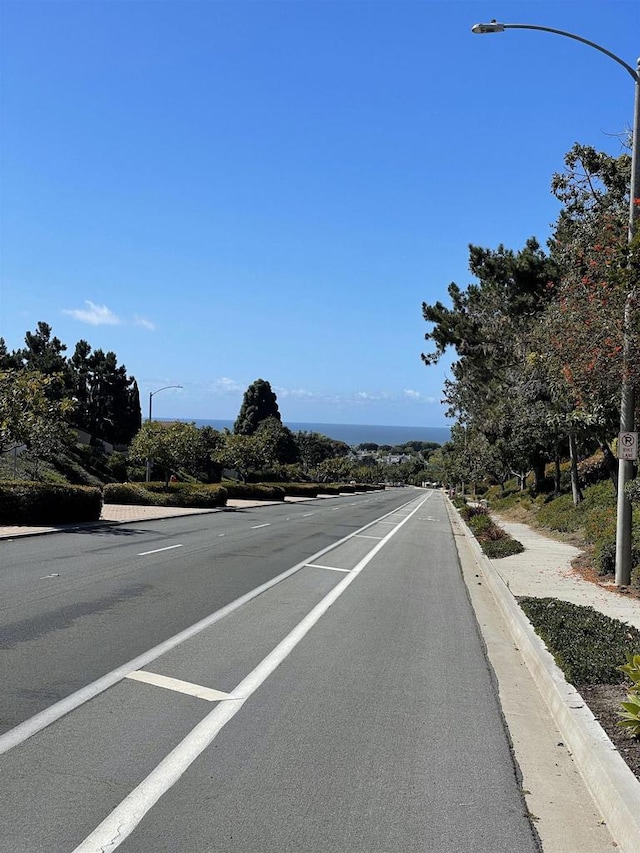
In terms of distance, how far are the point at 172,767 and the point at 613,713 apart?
10.8 ft

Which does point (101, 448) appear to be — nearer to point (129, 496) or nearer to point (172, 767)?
point (129, 496)

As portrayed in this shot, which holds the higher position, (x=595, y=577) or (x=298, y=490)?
(x=595, y=577)

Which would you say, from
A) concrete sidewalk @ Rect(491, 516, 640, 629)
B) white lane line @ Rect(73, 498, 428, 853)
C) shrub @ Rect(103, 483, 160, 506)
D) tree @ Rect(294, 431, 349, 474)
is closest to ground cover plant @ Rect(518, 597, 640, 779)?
concrete sidewalk @ Rect(491, 516, 640, 629)

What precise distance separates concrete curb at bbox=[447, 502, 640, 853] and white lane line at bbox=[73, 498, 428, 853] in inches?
97.5

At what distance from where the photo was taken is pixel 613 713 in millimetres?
5664

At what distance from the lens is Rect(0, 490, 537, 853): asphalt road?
154 inches

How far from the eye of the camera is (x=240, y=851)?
366 centimetres

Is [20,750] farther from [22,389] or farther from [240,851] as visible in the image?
[22,389]

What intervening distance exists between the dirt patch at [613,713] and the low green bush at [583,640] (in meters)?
0.18

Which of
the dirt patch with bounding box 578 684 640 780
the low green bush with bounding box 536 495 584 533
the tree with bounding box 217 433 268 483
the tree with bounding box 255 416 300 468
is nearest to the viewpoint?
the dirt patch with bounding box 578 684 640 780

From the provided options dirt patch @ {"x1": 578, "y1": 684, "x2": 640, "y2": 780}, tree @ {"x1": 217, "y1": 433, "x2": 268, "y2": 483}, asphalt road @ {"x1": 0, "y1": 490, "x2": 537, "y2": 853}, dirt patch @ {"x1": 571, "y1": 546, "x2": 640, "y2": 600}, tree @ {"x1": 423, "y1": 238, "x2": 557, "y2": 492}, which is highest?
tree @ {"x1": 423, "y1": 238, "x2": 557, "y2": 492}

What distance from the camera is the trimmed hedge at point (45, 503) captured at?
20.8 meters

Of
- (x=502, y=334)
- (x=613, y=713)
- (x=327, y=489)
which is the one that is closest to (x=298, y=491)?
(x=327, y=489)

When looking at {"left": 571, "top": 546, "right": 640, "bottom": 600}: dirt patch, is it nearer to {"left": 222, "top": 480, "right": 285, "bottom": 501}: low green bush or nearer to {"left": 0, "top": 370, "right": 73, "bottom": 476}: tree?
{"left": 0, "top": 370, "right": 73, "bottom": 476}: tree
